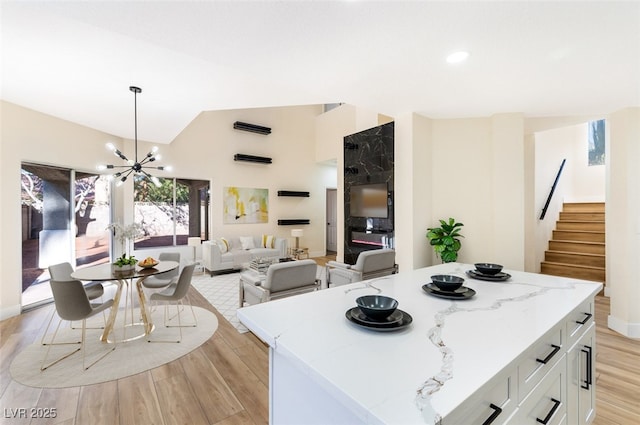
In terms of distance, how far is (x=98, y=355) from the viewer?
2682 mm

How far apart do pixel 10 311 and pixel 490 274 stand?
18.3ft

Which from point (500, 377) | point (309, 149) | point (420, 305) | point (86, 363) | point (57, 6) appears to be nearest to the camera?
point (500, 377)

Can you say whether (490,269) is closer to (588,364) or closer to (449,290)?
(449,290)

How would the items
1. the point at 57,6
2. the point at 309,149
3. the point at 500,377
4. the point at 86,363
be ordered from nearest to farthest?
the point at 500,377
the point at 57,6
the point at 86,363
the point at 309,149

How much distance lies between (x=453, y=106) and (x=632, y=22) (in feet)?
6.24

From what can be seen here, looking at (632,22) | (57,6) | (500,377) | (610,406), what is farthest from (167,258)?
(632,22)

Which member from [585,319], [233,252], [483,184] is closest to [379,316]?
[585,319]

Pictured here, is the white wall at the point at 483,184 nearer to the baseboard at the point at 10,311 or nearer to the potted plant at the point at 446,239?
the potted plant at the point at 446,239

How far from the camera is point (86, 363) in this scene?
8.35ft

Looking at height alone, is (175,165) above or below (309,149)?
below

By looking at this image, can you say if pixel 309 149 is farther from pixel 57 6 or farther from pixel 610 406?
pixel 610 406

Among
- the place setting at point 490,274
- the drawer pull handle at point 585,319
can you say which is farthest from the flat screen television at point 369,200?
the drawer pull handle at point 585,319

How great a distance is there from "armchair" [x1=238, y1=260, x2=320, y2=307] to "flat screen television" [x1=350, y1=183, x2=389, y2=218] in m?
2.38

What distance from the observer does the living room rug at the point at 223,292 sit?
373 centimetres
